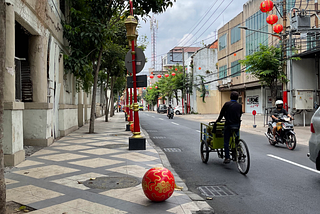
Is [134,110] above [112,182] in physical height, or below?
above

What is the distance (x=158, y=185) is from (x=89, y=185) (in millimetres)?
1587

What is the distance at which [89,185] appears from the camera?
5559mm

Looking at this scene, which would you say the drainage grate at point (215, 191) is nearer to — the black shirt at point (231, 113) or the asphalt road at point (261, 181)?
the asphalt road at point (261, 181)

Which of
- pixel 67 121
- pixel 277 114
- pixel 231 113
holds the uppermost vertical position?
pixel 231 113

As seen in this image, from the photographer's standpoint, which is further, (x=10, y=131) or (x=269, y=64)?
(x=269, y=64)

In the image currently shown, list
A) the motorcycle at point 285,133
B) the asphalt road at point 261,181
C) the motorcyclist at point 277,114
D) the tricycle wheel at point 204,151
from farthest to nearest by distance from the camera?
the motorcyclist at point 277,114
the motorcycle at point 285,133
the tricycle wheel at point 204,151
the asphalt road at point 261,181

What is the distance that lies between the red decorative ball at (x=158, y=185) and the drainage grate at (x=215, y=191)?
1028 millimetres

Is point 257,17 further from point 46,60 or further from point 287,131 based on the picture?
point 46,60

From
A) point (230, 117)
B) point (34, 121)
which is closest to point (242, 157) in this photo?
point (230, 117)

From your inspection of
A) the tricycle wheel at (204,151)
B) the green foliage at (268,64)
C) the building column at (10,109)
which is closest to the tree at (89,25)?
the building column at (10,109)

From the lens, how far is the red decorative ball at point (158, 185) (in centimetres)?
460

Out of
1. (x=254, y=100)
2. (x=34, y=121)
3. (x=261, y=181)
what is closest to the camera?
(x=261, y=181)

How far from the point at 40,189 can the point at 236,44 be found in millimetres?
36426

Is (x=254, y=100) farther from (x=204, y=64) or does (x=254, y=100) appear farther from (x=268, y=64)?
(x=268, y=64)
